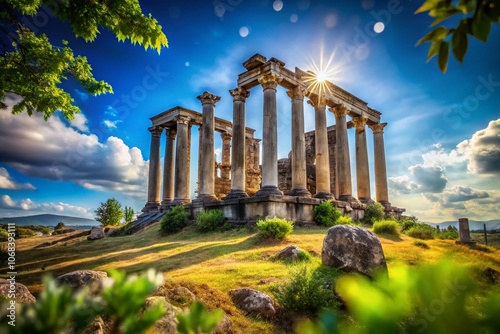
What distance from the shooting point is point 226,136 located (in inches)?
1133

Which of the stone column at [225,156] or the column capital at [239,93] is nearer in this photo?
the column capital at [239,93]

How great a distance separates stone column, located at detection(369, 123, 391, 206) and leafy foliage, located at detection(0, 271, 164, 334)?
24.3m

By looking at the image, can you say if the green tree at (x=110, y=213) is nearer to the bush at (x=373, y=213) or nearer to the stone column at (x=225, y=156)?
the stone column at (x=225, y=156)

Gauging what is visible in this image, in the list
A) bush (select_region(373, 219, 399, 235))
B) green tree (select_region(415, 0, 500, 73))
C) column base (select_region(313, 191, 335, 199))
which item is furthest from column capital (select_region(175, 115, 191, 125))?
green tree (select_region(415, 0, 500, 73))

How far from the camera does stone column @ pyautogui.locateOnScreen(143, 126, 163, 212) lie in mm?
24797

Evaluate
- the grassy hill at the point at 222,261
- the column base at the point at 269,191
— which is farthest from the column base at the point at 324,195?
the grassy hill at the point at 222,261

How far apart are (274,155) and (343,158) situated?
21.0 ft

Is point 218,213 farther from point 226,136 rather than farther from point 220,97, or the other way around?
point 226,136

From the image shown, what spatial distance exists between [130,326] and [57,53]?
8640 millimetres

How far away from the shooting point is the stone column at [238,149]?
57.4ft

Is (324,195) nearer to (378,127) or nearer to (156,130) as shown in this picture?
(378,127)

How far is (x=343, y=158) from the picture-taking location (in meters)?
20.6

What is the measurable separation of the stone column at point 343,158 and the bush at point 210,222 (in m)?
8.59

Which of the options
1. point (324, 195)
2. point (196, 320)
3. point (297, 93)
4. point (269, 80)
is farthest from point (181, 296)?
point (297, 93)
